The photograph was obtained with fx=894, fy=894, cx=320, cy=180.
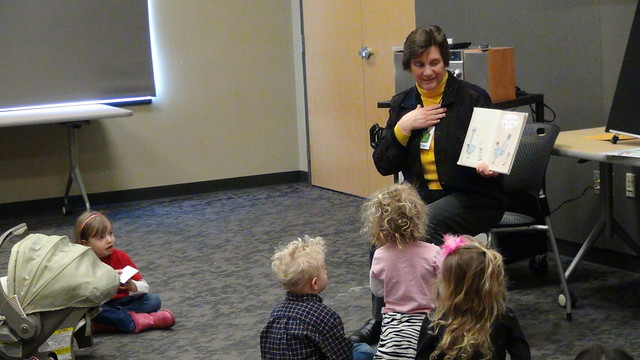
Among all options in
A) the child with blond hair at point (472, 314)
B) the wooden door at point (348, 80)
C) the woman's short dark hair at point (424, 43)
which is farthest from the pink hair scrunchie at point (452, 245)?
the wooden door at point (348, 80)

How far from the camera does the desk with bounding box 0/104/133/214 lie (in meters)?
6.28

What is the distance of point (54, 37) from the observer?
6996 mm

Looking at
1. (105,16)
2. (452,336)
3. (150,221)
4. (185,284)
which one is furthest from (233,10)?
(452,336)

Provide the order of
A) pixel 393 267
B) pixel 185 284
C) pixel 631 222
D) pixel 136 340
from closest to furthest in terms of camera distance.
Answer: pixel 393 267
pixel 136 340
pixel 631 222
pixel 185 284

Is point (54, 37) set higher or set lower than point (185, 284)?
higher

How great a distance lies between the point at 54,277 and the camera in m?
3.35

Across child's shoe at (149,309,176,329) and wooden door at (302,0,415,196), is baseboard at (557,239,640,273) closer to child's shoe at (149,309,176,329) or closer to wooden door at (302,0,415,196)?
wooden door at (302,0,415,196)

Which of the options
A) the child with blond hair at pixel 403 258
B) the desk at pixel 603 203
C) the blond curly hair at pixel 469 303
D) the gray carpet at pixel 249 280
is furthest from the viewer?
the desk at pixel 603 203

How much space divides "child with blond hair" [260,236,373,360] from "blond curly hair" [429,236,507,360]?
1.37 ft

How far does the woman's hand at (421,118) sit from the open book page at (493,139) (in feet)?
0.45

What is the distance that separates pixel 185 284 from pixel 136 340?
2.81 ft

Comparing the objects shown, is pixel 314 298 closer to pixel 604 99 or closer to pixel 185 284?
pixel 185 284

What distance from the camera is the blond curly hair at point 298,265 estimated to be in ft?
8.87

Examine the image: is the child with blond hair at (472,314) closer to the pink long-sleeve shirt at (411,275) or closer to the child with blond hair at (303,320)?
the child with blond hair at (303,320)
